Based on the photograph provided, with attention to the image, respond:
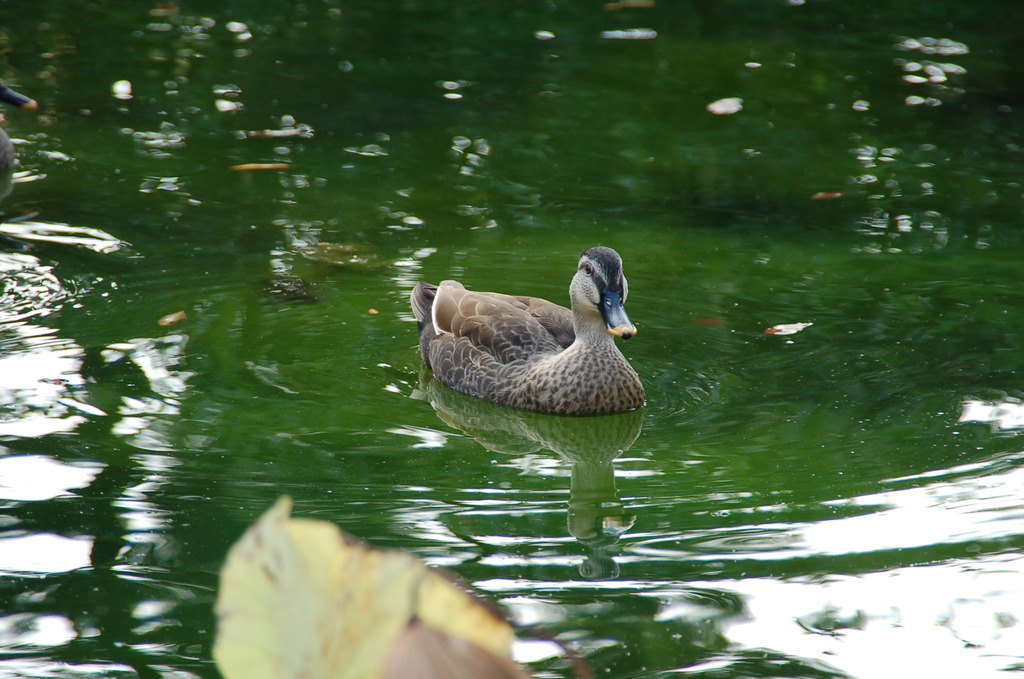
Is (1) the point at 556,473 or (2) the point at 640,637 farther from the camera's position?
(1) the point at 556,473

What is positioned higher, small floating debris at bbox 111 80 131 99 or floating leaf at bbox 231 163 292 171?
small floating debris at bbox 111 80 131 99

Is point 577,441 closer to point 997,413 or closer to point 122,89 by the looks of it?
point 997,413

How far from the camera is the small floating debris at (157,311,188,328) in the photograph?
6.13 meters

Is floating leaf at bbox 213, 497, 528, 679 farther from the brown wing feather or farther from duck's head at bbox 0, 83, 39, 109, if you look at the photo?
duck's head at bbox 0, 83, 39, 109

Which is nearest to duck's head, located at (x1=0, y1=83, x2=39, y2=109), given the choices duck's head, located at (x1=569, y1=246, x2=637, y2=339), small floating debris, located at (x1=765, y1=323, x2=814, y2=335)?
duck's head, located at (x1=569, y1=246, x2=637, y2=339)

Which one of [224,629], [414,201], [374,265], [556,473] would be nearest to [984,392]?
[556,473]

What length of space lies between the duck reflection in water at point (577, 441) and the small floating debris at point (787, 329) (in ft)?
3.43

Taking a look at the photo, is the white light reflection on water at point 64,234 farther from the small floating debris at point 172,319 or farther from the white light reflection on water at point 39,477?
the white light reflection on water at point 39,477

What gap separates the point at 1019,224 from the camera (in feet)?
25.8

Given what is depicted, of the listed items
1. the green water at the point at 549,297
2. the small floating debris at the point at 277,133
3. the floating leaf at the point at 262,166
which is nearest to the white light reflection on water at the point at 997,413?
the green water at the point at 549,297

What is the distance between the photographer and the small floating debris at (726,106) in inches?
408

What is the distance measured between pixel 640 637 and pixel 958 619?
1014 millimetres

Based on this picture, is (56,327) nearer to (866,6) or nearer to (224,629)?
(224,629)

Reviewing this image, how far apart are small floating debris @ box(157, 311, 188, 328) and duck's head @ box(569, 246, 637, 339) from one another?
7.15ft
